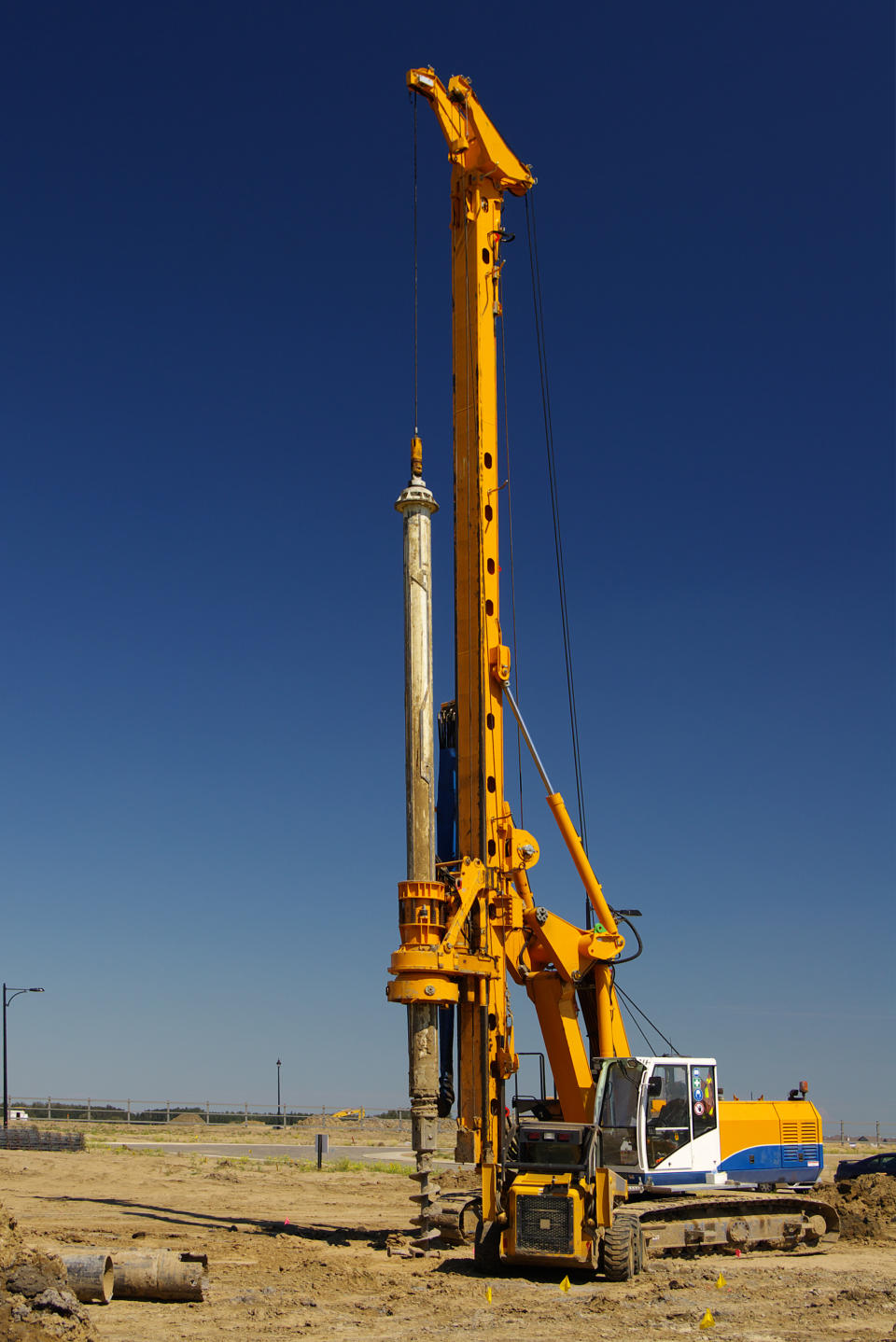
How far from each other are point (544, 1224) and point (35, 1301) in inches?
236

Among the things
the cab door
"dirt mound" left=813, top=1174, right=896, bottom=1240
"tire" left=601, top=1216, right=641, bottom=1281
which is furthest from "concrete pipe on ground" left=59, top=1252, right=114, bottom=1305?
"dirt mound" left=813, top=1174, right=896, bottom=1240

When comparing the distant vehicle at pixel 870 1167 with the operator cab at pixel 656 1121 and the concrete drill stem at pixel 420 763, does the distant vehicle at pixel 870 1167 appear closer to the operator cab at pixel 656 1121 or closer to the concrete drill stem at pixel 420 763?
the operator cab at pixel 656 1121

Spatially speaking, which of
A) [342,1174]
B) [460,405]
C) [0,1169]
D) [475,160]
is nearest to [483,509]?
[460,405]

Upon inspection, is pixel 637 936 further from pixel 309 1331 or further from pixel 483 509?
pixel 309 1331

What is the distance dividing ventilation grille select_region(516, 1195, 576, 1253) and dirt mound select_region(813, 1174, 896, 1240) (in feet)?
23.3

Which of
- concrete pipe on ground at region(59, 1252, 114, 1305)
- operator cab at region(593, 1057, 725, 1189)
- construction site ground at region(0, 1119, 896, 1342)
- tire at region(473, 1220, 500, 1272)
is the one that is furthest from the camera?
operator cab at region(593, 1057, 725, 1189)

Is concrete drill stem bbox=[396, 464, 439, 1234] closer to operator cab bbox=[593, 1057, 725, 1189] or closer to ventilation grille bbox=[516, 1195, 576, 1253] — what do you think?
operator cab bbox=[593, 1057, 725, 1189]

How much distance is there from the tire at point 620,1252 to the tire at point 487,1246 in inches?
51.2

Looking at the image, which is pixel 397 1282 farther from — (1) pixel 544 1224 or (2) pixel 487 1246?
(1) pixel 544 1224

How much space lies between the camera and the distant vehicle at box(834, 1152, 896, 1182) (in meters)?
23.4

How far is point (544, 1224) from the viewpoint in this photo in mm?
14211

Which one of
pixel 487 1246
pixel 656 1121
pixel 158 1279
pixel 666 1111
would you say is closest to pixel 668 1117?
pixel 666 1111

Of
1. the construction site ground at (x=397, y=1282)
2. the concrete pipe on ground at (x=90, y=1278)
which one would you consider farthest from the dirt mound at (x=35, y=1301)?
the concrete pipe on ground at (x=90, y=1278)

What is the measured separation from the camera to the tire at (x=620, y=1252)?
14477mm
